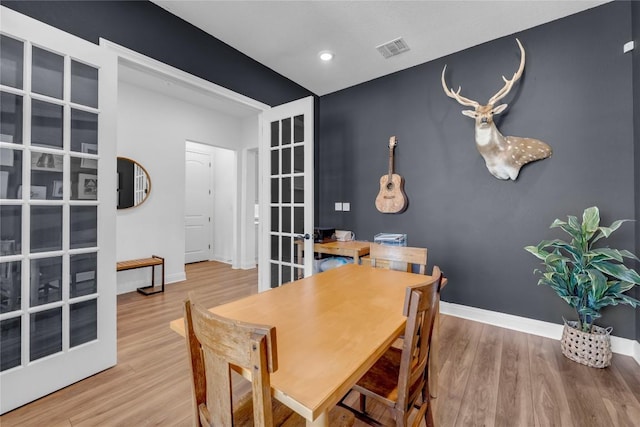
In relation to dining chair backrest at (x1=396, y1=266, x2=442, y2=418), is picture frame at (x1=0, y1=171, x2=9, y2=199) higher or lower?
higher

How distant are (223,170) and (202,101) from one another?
1.67 metres

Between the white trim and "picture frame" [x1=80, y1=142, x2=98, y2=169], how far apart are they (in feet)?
2.37

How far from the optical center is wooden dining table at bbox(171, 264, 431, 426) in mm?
750

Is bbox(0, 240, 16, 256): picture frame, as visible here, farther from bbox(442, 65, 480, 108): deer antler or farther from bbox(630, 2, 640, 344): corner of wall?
bbox(630, 2, 640, 344): corner of wall

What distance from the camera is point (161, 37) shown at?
231 centimetres

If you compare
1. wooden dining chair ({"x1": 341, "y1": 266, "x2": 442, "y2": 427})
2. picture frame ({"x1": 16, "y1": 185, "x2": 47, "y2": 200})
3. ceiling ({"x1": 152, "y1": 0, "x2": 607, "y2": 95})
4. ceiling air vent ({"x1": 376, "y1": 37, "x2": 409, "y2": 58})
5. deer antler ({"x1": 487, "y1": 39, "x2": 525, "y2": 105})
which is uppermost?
ceiling ({"x1": 152, "y1": 0, "x2": 607, "y2": 95})

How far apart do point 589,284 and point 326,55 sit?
10.3 feet

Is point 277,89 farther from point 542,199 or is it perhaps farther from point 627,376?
point 627,376

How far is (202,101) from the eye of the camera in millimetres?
4426

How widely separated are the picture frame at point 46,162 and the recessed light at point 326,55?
2.49 metres

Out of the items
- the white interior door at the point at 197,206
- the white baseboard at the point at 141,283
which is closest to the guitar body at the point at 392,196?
the white baseboard at the point at 141,283

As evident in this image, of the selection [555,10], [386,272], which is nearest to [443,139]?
[555,10]

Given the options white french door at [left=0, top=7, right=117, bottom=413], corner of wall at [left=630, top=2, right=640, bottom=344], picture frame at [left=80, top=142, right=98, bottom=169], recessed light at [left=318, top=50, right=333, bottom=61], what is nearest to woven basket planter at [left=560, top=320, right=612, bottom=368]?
corner of wall at [left=630, top=2, right=640, bottom=344]

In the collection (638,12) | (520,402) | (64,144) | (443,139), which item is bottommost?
(520,402)
